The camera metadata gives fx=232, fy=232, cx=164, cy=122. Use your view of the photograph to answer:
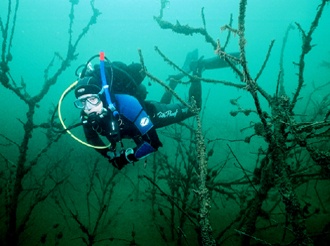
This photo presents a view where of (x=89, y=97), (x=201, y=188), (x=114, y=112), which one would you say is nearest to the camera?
(x=201, y=188)

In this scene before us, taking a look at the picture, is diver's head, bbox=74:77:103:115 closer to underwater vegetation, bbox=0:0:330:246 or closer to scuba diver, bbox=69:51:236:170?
scuba diver, bbox=69:51:236:170

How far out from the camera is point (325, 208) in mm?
4855

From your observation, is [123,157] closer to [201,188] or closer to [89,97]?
[89,97]

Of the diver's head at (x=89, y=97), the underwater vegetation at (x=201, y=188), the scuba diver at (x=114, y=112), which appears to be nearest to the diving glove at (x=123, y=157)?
the scuba diver at (x=114, y=112)

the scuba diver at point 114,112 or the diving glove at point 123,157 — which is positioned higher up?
the scuba diver at point 114,112

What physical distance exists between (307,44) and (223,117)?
14070 mm

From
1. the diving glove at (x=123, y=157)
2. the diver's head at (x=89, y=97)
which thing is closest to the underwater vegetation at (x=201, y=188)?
the diving glove at (x=123, y=157)

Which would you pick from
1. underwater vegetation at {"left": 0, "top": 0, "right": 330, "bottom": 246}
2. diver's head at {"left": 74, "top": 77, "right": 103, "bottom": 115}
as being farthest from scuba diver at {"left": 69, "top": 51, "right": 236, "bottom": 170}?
underwater vegetation at {"left": 0, "top": 0, "right": 330, "bottom": 246}

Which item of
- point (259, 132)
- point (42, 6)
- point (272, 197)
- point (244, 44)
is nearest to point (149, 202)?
point (272, 197)

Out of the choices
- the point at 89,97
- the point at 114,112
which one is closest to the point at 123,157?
the point at 114,112

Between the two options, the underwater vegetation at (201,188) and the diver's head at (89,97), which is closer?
the underwater vegetation at (201,188)

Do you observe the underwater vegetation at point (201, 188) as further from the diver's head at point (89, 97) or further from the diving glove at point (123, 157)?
the diver's head at point (89, 97)

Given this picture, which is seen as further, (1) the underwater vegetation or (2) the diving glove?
(2) the diving glove

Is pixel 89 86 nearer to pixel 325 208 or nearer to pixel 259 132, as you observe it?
pixel 259 132
